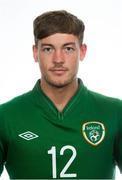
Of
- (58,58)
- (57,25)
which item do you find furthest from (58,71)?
(57,25)

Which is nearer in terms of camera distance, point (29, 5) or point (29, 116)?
point (29, 116)

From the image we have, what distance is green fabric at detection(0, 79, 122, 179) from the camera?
1464 mm

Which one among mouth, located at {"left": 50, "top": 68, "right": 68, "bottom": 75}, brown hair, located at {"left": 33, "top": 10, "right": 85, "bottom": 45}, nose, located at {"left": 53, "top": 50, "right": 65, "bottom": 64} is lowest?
mouth, located at {"left": 50, "top": 68, "right": 68, "bottom": 75}

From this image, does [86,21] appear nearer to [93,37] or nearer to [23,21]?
[93,37]

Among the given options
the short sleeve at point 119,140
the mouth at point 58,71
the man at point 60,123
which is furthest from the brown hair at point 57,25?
the short sleeve at point 119,140

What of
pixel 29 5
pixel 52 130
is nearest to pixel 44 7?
pixel 29 5

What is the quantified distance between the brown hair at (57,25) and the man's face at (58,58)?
0.02 metres

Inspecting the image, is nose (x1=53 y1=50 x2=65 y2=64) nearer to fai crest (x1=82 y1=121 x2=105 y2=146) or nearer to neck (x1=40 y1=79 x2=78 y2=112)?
neck (x1=40 y1=79 x2=78 y2=112)

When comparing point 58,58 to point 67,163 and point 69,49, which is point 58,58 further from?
point 67,163

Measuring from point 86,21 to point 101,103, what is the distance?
0.63 metres

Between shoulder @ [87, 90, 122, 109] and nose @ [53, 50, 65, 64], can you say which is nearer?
nose @ [53, 50, 65, 64]

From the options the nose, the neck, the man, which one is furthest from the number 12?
the nose

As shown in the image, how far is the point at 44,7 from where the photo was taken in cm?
206

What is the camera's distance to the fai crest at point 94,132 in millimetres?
1489
